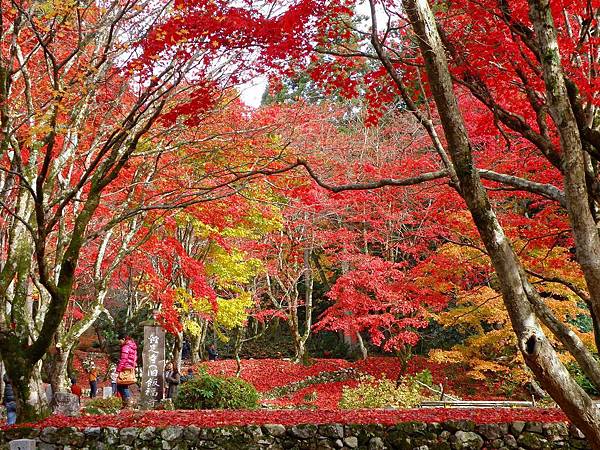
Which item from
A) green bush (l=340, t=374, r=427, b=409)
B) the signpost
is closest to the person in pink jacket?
the signpost

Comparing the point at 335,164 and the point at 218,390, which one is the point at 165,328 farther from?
the point at 335,164

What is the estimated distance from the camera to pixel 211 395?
1245cm

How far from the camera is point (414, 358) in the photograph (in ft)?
69.0

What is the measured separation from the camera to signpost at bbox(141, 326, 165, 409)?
14.1 meters

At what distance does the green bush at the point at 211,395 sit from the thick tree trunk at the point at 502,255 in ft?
32.9

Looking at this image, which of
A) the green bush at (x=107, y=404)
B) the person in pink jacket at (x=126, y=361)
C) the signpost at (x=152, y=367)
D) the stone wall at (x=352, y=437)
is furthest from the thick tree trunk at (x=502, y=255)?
the green bush at (x=107, y=404)

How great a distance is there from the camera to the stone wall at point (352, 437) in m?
7.78

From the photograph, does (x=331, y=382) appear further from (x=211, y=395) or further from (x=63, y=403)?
(x=63, y=403)

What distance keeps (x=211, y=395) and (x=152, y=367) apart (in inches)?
95.4

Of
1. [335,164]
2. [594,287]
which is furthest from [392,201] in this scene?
[594,287]

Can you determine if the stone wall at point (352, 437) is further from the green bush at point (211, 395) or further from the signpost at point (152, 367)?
the signpost at point (152, 367)

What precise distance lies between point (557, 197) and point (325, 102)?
2219cm

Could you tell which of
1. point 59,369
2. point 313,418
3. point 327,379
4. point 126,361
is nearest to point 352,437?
point 313,418

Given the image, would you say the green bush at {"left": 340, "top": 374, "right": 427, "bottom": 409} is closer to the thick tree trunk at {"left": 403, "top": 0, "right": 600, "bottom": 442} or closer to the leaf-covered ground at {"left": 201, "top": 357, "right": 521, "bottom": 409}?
the leaf-covered ground at {"left": 201, "top": 357, "right": 521, "bottom": 409}
